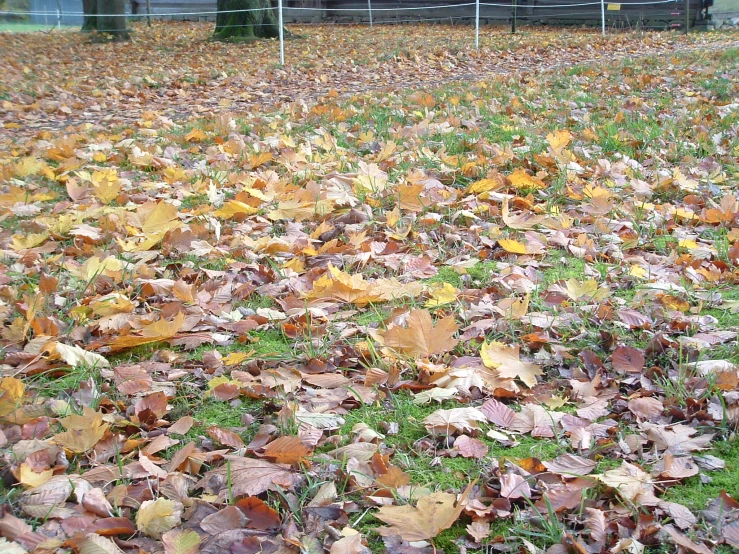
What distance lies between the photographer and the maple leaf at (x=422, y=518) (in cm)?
148

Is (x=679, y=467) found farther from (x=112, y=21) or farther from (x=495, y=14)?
(x=495, y=14)

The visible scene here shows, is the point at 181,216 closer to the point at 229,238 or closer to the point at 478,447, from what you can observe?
the point at 229,238

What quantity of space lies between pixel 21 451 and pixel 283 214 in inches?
81.3

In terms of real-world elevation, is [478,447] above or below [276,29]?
below

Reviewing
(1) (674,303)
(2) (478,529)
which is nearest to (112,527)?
(2) (478,529)

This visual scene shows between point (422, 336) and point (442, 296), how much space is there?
50 cm

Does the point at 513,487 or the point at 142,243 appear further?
the point at 142,243

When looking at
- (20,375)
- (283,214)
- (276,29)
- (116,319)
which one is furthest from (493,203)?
(276,29)

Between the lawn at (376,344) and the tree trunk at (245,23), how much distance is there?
10.0 meters

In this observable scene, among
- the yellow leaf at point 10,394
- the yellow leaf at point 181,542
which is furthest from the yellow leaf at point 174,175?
the yellow leaf at point 181,542

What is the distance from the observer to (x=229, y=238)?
3441 mm

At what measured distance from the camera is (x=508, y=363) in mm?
2115

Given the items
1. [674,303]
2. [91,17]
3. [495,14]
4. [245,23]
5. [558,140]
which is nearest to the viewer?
[674,303]

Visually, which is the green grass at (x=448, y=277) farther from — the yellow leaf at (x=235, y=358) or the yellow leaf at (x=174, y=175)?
the yellow leaf at (x=174, y=175)
